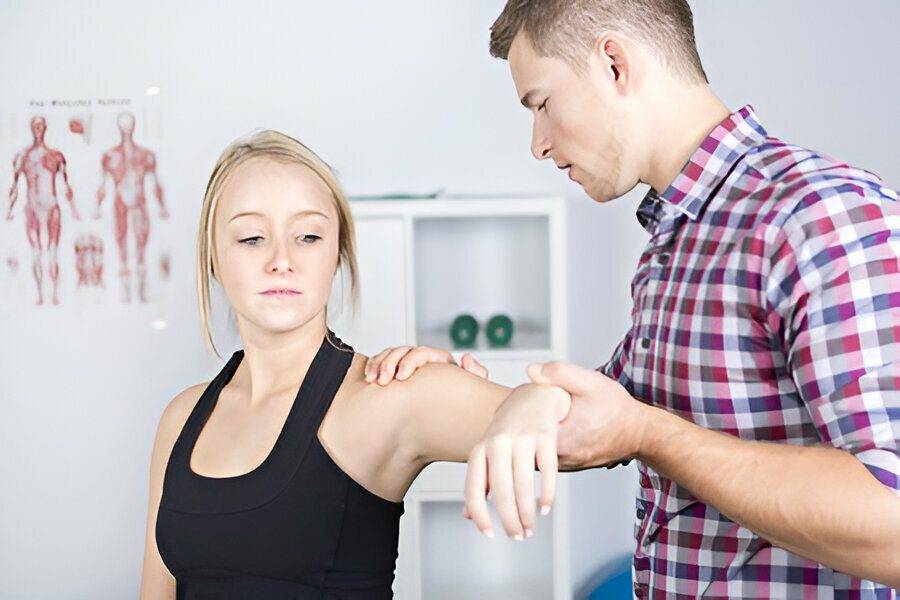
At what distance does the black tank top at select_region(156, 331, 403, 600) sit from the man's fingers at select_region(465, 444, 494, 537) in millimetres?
589

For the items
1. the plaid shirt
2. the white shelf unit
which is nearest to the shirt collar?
the plaid shirt

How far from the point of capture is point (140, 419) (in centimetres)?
362

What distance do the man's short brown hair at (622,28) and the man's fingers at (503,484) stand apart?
2.22ft

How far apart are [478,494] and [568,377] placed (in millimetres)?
279

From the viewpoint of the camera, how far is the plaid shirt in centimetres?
122

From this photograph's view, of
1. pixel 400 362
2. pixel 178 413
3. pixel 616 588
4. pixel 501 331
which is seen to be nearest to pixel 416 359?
pixel 400 362

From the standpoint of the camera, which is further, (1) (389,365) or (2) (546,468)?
(1) (389,365)

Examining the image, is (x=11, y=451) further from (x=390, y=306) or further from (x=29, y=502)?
(x=390, y=306)

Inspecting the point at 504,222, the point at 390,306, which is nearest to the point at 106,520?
the point at 390,306

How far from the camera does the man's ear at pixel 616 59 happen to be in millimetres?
1578

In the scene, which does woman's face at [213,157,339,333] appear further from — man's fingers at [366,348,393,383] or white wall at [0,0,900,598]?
white wall at [0,0,900,598]

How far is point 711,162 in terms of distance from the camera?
154 centimetres

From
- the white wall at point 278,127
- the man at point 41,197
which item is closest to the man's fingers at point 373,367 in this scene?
the white wall at point 278,127

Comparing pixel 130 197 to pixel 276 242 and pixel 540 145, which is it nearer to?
pixel 276 242
